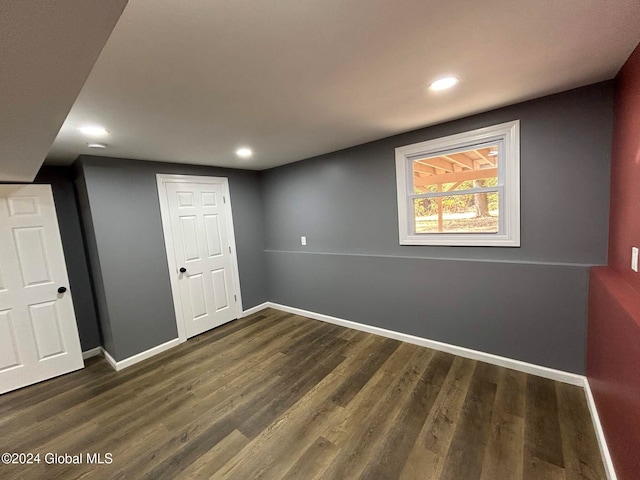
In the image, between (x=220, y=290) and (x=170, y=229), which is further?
(x=220, y=290)

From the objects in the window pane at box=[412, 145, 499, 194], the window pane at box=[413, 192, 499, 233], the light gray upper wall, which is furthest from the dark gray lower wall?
the window pane at box=[412, 145, 499, 194]

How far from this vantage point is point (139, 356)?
305 cm

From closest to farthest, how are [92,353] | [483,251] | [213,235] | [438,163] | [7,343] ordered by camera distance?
[483,251]
[7,343]
[438,163]
[92,353]
[213,235]

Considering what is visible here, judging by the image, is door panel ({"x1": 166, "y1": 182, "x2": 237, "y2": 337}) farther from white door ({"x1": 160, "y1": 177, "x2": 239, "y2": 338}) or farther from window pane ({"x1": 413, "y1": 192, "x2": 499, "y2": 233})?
window pane ({"x1": 413, "y1": 192, "x2": 499, "y2": 233})

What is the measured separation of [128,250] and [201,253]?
86cm

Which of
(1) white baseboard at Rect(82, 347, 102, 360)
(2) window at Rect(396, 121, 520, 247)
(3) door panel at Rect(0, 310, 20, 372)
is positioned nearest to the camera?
(2) window at Rect(396, 121, 520, 247)

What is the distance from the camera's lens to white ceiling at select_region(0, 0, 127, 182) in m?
0.58

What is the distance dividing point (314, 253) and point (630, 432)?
3.07m

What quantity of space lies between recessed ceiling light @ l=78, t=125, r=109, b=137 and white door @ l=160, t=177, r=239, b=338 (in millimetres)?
1174

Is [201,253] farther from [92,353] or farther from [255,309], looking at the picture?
[92,353]

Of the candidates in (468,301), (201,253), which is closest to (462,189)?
(468,301)

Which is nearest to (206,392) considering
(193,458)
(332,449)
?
(193,458)

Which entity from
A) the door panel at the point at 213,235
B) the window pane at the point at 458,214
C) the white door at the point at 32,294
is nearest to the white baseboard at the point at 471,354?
the window pane at the point at 458,214

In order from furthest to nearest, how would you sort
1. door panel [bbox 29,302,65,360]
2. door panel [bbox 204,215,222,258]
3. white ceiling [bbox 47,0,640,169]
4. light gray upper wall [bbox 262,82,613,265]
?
1. door panel [bbox 204,215,222,258]
2. door panel [bbox 29,302,65,360]
3. light gray upper wall [bbox 262,82,613,265]
4. white ceiling [bbox 47,0,640,169]
